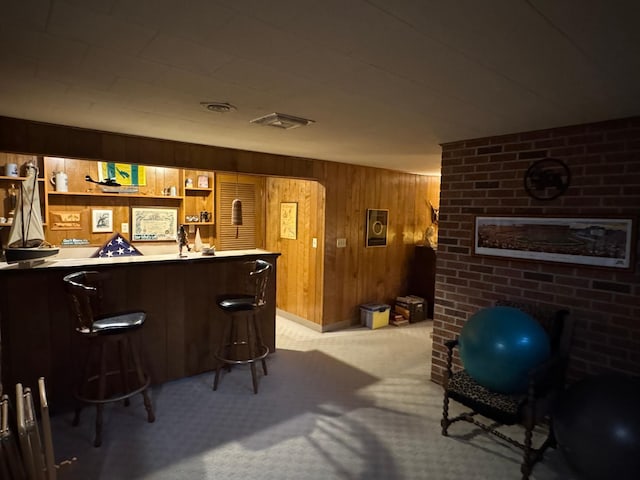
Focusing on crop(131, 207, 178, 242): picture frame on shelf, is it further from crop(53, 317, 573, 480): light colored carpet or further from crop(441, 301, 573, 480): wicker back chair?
crop(441, 301, 573, 480): wicker back chair

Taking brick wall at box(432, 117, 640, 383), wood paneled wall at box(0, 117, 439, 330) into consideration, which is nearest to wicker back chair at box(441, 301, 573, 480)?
brick wall at box(432, 117, 640, 383)

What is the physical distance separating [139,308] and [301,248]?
7.83 feet

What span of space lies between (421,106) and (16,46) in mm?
1911

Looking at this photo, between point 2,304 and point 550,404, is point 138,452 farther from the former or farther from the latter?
point 550,404

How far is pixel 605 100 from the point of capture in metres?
1.99

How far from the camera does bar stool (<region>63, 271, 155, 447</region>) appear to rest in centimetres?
241

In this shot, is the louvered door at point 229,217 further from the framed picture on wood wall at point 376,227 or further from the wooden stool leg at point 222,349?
the wooden stool leg at point 222,349

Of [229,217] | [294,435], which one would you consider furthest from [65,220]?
[294,435]

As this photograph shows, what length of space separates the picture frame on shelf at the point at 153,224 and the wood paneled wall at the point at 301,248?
4.58ft

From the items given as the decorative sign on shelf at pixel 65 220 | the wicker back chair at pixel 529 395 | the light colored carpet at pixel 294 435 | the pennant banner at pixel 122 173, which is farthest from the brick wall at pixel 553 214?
the decorative sign on shelf at pixel 65 220

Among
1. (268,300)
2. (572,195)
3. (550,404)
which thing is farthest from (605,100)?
(268,300)

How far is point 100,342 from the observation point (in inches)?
98.6

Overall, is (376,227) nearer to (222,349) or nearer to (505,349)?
(222,349)

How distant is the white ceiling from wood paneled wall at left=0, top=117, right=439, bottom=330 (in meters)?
0.32
